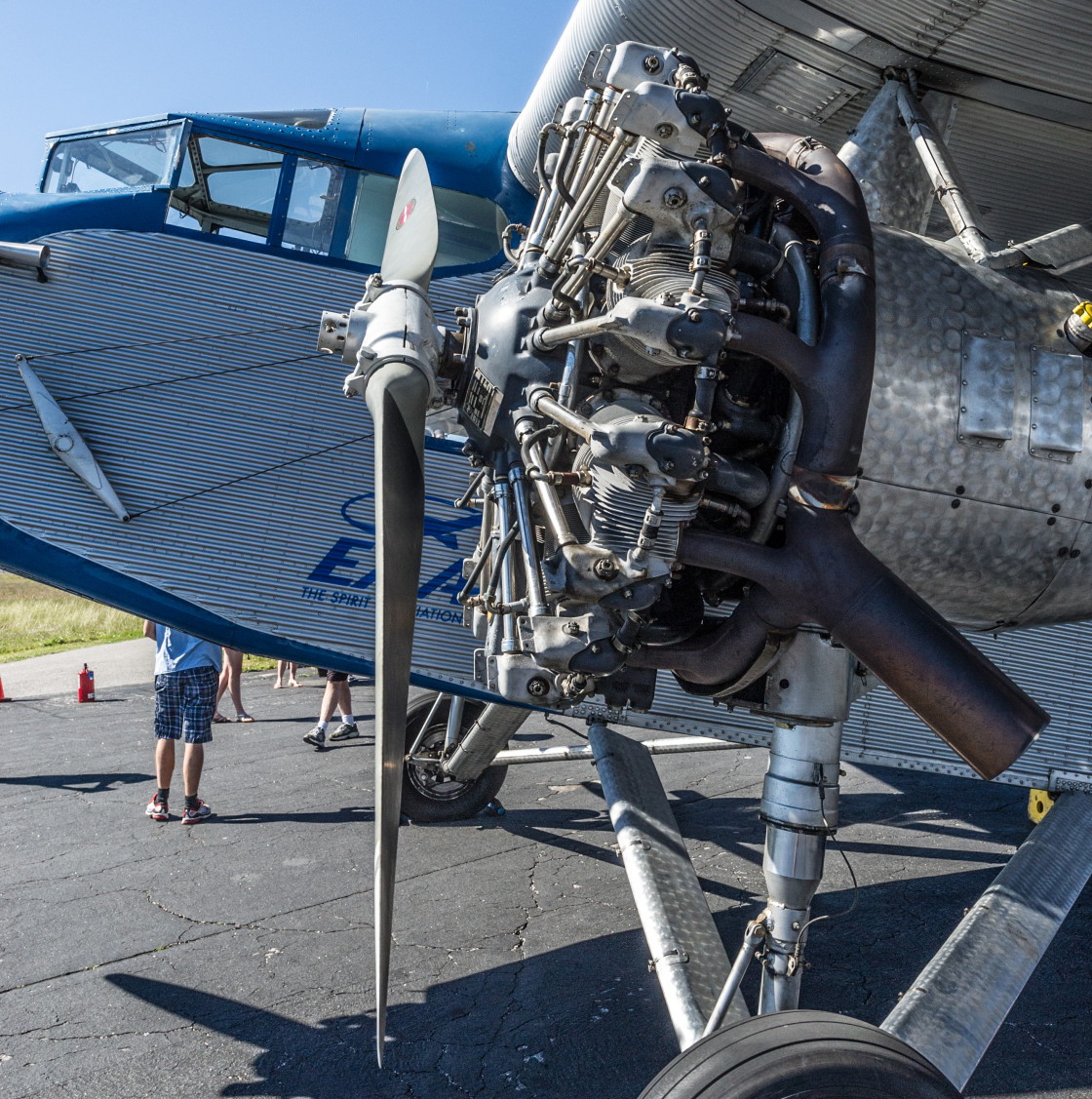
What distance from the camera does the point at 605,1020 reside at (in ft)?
12.4

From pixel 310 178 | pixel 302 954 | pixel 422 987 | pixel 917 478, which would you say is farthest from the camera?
pixel 310 178

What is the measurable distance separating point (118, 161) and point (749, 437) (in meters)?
3.91

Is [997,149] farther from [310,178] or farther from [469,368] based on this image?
[310,178]

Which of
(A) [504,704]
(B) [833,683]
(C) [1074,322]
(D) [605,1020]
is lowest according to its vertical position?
(D) [605,1020]

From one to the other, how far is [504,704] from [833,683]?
2581 mm

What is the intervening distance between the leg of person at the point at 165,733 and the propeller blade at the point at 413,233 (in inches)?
176

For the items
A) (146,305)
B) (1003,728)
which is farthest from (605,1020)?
(146,305)

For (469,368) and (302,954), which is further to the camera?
(302,954)

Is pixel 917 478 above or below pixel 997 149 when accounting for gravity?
below

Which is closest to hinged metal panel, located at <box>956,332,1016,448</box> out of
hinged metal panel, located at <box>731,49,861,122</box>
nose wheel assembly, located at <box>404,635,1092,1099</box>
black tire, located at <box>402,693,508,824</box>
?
nose wheel assembly, located at <box>404,635,1092,1099</box>

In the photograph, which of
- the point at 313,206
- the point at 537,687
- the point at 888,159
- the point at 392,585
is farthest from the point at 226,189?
the point at 537,687

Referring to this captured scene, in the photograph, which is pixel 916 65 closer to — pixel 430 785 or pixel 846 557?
pixel 846 557

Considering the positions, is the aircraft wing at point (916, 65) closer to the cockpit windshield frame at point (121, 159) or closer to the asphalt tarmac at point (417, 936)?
the cockpit windshield frame at point (121, 159)

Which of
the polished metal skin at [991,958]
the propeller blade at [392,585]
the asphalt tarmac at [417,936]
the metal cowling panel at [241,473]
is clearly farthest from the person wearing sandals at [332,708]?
the propeller blade at [392,585]
